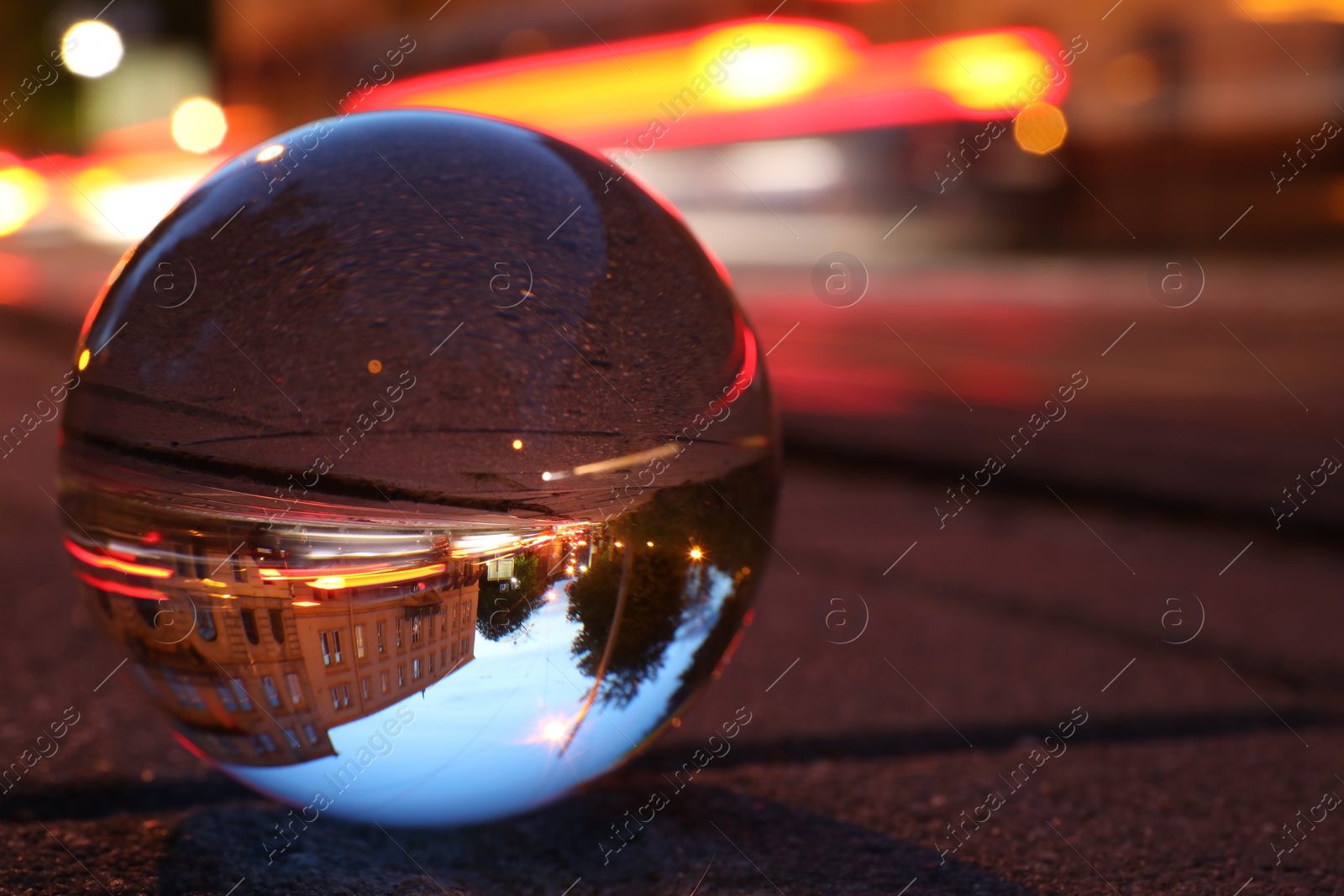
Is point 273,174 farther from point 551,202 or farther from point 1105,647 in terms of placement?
point 1105,647

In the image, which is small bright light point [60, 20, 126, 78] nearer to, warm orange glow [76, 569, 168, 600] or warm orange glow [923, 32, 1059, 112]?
warm orange glow [76, 569, 168, 600]

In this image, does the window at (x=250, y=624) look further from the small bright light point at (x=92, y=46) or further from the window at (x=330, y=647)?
the small bright light point at (x=92, y=46)

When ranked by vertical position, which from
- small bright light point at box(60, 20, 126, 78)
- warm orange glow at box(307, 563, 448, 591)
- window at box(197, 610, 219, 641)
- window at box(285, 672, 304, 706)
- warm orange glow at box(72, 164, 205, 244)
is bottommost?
window at box(285, 672, 304, 706)

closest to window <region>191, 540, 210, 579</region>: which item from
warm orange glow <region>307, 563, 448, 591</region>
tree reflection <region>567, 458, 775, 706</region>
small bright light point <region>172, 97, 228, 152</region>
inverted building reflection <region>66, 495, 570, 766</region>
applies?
inverted building reflection <region>66, 495, 570, 766</region>

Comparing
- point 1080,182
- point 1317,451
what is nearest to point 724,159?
point 1080,182

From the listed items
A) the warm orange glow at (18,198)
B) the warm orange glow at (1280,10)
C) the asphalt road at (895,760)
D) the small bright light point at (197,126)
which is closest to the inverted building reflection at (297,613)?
the asphalt road at (895,760)

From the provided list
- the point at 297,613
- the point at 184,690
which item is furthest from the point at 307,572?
the point at 184,690

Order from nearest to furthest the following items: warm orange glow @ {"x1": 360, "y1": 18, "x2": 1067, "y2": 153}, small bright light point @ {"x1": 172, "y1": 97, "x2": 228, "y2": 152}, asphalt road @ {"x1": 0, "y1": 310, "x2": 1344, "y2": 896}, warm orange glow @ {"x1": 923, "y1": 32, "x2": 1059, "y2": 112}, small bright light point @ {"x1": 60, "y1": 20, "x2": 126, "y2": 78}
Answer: asphalt road @ {"x1": 0, "y1": 310, "x2": 1344, "y2": 896} → small bright light point @ {"x1": 60, "y1": 20, "x2": 126, "y2": 78} → warm orange glow @ {"x1": 923, "y1": 32, "x2": 1059, "y2": 112} → warm orange glow @ {"x1": 360, "y1": 18, "x2": 1067, "y2": 153} → small bright light point @ {"x1": 172, "y1": 97, "x2": 228, "y2": 152}

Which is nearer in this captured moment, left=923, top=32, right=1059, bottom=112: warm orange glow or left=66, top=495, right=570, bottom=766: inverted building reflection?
left=66, top=495, right=570, bottom=766: inverted building reflection
